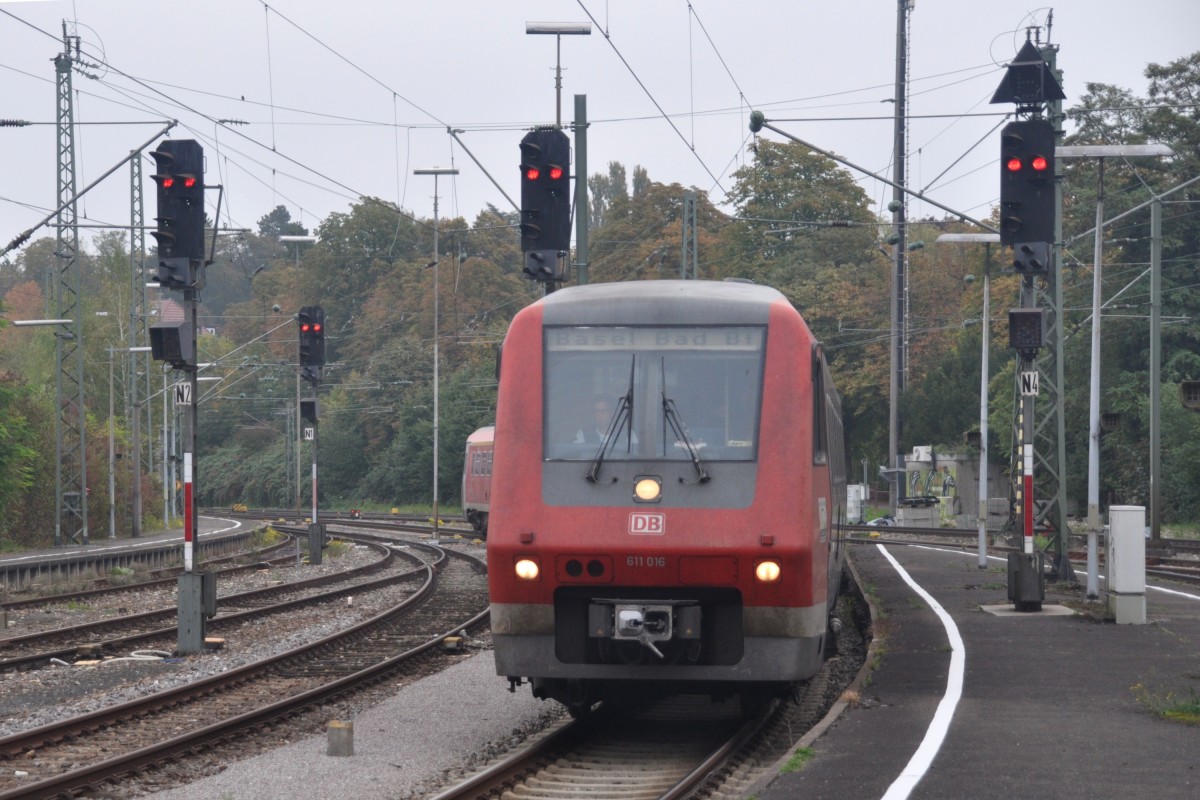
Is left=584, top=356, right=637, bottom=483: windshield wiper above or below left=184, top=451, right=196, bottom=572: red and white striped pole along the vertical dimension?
above

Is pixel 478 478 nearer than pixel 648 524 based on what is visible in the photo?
No

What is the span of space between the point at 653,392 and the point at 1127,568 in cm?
805

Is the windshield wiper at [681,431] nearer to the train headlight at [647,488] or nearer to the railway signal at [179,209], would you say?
the train headlight at [647,488]

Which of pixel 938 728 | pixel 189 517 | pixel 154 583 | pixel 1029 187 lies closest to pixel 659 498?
pixel 938 728

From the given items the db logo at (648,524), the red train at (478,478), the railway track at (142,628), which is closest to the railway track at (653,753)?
the db logo at (648,524)

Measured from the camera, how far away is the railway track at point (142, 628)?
1702 cm

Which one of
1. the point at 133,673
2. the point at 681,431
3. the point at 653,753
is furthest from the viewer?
the point at 133,673

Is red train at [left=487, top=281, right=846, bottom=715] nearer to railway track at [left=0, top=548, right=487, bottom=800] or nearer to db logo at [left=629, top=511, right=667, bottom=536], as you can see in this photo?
db logo at [left=629, top=511, right=667, bottom=536]

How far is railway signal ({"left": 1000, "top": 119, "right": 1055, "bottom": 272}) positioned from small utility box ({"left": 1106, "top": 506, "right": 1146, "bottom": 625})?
9.67ft

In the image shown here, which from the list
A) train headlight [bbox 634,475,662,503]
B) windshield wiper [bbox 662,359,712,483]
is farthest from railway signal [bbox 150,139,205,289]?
train headlight [bbox 634,475,662,503]

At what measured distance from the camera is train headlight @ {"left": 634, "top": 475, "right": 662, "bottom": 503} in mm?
10367

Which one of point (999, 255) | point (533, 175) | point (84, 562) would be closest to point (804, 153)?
point (999, 255)

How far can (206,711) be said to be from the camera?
513 inches

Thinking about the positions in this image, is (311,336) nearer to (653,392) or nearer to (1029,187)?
(1029,187)
